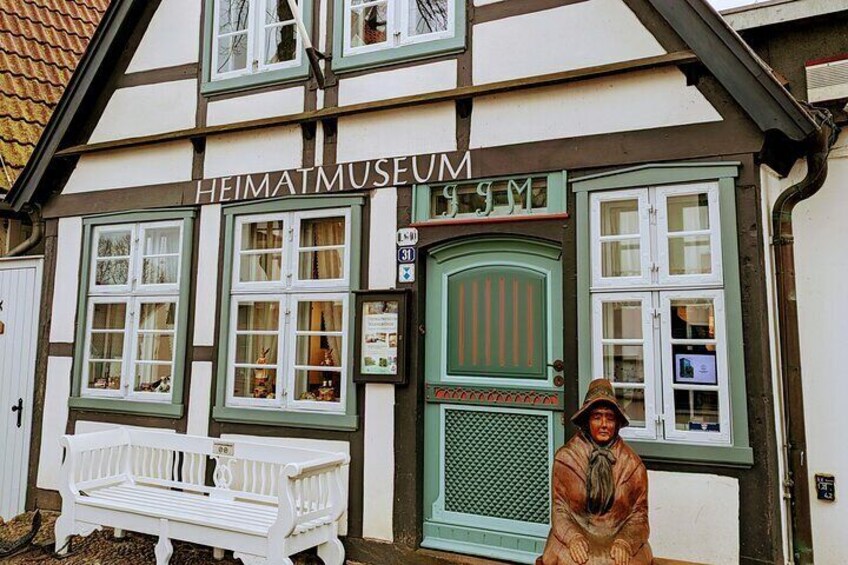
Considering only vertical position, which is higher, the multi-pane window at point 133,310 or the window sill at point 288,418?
A: the multi-pane window at point 133,310

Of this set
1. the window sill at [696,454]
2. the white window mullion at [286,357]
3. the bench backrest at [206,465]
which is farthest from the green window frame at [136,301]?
the window sill at [696,454]

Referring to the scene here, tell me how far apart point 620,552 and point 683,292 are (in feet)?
5.67

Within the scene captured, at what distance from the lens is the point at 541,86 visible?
497cm

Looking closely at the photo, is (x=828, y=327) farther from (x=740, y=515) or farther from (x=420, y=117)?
(x=420, y=117)

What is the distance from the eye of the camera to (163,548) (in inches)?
192

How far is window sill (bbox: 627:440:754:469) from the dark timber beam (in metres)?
2.47

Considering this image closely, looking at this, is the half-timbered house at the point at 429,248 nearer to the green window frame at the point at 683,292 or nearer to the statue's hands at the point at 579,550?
the green window frame at the point at 683,292

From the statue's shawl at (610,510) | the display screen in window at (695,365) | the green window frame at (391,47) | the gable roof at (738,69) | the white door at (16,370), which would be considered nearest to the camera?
the statue's shawl at (610,510)

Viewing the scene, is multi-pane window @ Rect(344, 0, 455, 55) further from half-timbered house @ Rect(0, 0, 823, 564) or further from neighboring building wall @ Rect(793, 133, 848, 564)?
neighboring building wall @ Rect(793, 133, 848, 564)

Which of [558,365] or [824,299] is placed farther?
[558,365]

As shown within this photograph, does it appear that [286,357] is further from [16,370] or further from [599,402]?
[16,370]

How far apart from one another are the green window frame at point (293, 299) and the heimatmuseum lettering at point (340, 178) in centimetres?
10

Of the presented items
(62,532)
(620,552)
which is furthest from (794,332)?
(62,532)

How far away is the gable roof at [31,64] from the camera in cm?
734
